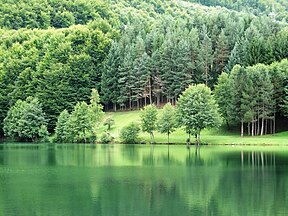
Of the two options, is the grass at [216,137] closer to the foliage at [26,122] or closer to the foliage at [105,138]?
the foliage at [105,138]

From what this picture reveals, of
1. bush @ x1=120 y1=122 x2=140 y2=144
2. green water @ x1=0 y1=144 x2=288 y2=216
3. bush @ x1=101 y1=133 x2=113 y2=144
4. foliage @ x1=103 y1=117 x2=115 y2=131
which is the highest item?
foliage @ x1=103 y1=117 x2=115 y2=131

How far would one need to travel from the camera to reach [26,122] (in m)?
116

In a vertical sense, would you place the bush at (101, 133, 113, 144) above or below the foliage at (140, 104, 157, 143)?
below

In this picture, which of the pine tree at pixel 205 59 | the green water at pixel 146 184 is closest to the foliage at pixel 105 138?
the pine tree at pixel 205 59

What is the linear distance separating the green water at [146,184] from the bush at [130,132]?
25.7 meters

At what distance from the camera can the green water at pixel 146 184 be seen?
36.2 m

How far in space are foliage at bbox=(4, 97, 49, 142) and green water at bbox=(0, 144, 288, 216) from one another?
142 ft

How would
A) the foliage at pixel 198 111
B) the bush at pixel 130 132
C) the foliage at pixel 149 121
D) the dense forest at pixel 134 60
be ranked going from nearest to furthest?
the foliage at pixel 198 111, the foliage at pixel 149 121, the bush at pixel 130 132, the dense forest at pixel 134 60

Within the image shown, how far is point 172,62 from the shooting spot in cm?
12469

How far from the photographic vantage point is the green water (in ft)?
119

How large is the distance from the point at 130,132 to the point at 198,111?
1374 cm

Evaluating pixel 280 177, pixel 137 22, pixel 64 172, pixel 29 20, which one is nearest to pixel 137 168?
pixel 64 172

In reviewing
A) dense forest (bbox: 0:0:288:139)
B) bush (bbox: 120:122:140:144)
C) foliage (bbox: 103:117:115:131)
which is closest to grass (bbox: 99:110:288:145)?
foliage (bbox: 103:117:115:131)

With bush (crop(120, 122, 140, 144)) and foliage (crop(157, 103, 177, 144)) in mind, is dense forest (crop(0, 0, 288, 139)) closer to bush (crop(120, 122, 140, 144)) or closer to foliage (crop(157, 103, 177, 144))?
foliage (crop(157, 103, 177, 144))
